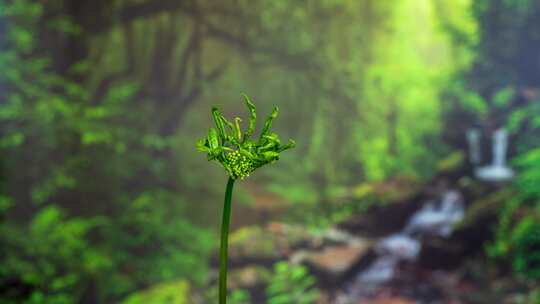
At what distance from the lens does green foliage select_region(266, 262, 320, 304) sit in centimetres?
267

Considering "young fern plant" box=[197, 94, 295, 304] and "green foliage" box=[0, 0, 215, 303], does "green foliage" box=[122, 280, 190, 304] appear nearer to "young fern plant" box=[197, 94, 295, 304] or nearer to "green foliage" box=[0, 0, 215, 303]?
"green foliage" box=[0, 0, 215, 303]

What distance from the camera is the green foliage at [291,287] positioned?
105 inches

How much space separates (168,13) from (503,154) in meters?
2.09

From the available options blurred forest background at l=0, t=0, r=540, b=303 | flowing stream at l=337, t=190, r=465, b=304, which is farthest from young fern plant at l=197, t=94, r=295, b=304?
flowing stream at l=337, t=190, r=465, b=304

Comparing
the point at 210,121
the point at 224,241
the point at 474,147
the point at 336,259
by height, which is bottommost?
the point at 224,241

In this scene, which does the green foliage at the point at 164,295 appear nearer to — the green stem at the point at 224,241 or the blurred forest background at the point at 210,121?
the blurred forest background at the point at 210,121

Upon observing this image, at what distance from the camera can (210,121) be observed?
2861 mm

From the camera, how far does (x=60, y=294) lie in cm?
273

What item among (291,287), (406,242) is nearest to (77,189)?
(291,287)

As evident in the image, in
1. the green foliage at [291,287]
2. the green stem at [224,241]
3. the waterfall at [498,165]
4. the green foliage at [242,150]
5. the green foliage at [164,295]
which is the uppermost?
the waterfall at [498,165]

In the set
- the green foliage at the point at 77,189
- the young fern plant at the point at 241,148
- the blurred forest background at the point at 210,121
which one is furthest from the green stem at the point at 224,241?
the green foliage at the point at 77,189

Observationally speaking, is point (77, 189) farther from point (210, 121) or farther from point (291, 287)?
point (291, 287)

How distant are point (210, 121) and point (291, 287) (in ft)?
3.51

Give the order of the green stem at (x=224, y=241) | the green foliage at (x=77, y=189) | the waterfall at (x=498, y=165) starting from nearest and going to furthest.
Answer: the green stem at (x=224, y=241) → the waterfall at (x=498, y=165) → the green foliage at (x=77, y=189)
